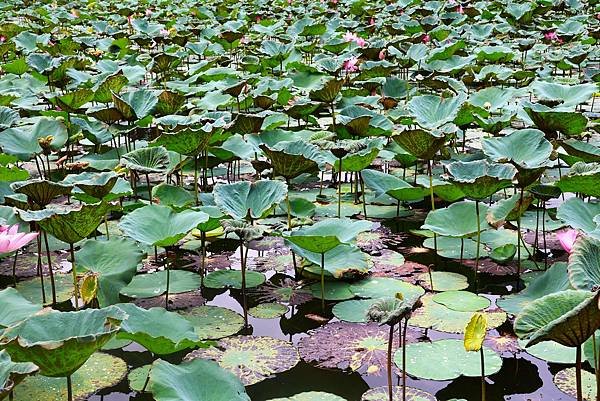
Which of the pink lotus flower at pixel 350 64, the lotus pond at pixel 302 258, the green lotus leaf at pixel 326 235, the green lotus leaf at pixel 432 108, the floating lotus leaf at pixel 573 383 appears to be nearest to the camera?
the lotus pond at pixel 302 258

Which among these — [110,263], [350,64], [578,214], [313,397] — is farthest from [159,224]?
[350,64]

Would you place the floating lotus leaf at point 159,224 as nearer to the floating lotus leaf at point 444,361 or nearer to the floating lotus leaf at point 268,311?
the floating lotus leaf at point 268,311

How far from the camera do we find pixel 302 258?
3.13 metres

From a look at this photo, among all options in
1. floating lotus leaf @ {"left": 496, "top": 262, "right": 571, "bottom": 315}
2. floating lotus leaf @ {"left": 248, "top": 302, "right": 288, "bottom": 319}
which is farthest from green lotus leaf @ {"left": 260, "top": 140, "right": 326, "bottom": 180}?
floating lotus leaf @ {"left": 496, "top": 262, "right": 571, "bottom": 315}

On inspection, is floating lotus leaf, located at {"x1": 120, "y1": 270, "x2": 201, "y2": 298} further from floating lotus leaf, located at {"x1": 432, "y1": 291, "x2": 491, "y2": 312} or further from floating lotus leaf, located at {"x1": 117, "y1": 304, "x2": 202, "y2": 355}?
floating lotus leaf, located at {"x1": 432, "y1": 291, "x2": 491, "y2": 312}

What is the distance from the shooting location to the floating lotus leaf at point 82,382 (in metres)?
2.19

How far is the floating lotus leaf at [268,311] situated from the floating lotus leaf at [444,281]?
1.94ft

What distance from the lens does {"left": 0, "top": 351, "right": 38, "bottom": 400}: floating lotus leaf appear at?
1.52 m

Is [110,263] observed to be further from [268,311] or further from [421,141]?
[421,141]

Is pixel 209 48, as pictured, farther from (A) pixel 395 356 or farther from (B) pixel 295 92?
(A) pixel 395 356

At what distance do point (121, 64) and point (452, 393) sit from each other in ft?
15.3

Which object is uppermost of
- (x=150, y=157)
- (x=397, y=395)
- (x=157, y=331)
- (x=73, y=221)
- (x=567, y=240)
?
(x=567, y=240)

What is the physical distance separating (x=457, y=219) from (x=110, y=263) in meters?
1.44

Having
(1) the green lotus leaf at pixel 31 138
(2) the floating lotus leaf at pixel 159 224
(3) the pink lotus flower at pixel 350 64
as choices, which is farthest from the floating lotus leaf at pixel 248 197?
(3) the pink lotus flower at pixel 350 64
